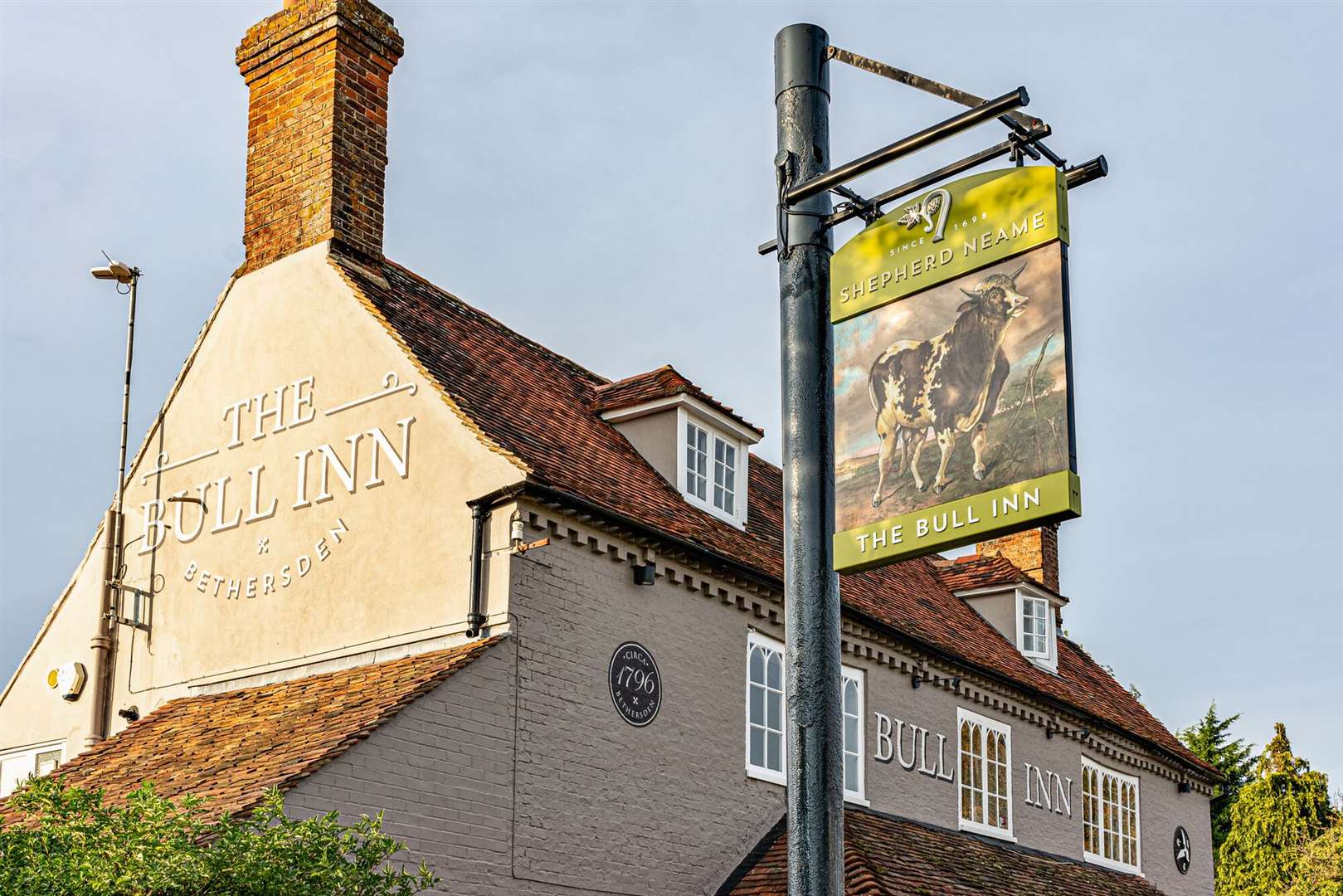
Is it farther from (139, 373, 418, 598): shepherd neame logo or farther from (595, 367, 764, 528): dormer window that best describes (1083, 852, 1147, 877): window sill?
(139, 373, 418, 598): shepherd neame logo

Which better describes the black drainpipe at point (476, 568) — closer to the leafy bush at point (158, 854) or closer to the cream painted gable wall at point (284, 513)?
the cream painted gable wall at point (284, 513)

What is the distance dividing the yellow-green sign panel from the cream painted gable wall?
795cm

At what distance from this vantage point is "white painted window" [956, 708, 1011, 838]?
21.0 meters

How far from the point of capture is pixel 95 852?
9.34 metres

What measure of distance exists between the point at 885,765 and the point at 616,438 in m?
5.32

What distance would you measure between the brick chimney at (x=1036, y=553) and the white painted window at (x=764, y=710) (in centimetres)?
1201

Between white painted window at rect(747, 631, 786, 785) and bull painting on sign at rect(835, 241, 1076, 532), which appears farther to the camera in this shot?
white painted window at rect(747, 631, 786, 785)

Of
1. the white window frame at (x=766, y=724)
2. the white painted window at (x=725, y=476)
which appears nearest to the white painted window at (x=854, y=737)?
the white window frame at (x=766, y=724)

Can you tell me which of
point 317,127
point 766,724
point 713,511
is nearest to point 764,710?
point 766,724

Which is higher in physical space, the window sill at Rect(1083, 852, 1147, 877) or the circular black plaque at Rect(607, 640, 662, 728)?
the circular black plaque at Rect(607, 640, 662, 728)

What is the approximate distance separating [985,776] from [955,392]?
1591cm

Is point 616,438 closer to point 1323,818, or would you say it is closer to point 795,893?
point 795,893

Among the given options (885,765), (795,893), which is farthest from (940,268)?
(885,765)

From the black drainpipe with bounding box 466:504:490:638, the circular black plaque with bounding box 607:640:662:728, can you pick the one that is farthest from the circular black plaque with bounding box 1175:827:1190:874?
the black drainpipe with bounding box 466:504:490:638
